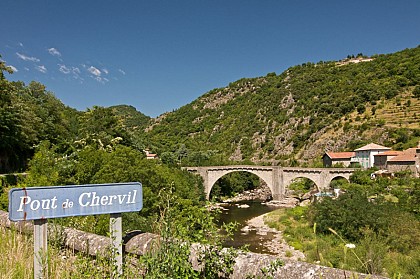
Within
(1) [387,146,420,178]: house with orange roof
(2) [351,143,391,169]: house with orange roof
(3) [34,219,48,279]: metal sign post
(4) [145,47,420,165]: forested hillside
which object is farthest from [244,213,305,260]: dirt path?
(4) [145,47,420,165]: forested hillside

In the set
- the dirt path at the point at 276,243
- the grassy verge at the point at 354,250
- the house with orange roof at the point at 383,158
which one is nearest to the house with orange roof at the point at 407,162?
the house with orange roof at the point at 383,158

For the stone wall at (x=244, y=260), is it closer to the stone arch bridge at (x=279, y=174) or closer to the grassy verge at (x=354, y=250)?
the grassy verge at (x=354, y=250)

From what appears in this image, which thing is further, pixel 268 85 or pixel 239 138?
pixel 268 85

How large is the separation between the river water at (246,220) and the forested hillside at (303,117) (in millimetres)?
15375

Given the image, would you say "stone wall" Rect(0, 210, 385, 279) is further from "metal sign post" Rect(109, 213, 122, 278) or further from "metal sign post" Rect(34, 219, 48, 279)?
"metal sign post" Rect(34, 219, 48, 279)

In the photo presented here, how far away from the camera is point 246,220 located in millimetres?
32031

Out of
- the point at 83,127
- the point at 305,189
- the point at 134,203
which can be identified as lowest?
the point at 305,189

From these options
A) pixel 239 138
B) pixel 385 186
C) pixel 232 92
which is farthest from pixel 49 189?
pixel 232 92

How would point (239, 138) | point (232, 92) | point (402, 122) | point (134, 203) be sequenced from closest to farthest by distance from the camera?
point (134, 203)
point (402, 122)
point (239, 138)
point (232, 92)

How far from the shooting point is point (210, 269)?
2.67m

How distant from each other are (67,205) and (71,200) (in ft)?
0.18

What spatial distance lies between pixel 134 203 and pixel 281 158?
64.9 m

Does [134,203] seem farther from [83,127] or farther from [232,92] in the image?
[232,92]

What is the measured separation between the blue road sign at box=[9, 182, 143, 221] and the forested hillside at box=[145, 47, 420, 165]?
164ft
